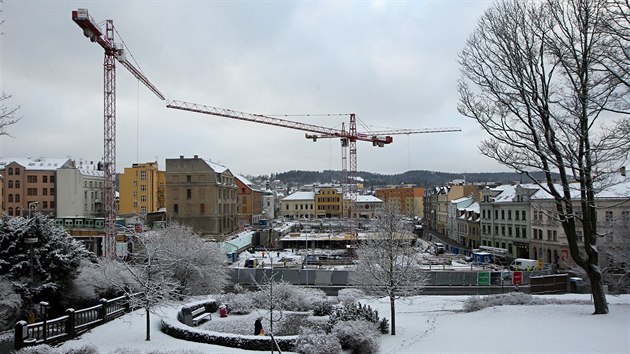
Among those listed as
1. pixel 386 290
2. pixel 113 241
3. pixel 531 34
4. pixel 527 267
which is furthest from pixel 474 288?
pixel 113 241

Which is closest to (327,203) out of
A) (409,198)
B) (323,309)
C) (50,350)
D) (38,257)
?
(409,198)

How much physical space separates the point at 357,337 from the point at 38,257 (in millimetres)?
16887

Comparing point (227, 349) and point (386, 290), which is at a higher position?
point (386, 290)

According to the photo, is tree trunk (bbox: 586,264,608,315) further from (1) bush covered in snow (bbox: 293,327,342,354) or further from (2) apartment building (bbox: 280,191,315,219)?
(2) apartment building (bbox: 280,191,315,219)

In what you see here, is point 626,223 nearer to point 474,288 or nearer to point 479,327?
point 474,288

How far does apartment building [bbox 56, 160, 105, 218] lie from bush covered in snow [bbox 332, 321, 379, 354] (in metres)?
66.7

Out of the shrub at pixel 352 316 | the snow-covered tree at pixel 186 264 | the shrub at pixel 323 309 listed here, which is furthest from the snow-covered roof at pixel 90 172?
the shrub at pixel 352 316

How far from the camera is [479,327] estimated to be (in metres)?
18.2

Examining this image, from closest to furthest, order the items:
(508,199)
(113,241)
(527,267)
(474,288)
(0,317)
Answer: (0,317) < (474,288) < (527,267) < (113,241) < (508,199)

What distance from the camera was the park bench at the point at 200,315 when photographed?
22.7 meters

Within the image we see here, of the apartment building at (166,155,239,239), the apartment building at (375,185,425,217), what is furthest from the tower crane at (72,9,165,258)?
the apartment building at (375,185,425,217)

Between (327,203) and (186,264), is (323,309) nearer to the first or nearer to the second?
(186,264)

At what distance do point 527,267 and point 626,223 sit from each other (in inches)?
412

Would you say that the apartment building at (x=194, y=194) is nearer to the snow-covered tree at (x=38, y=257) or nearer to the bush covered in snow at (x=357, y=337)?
the snow-covered tree at (x=38, y=257)
